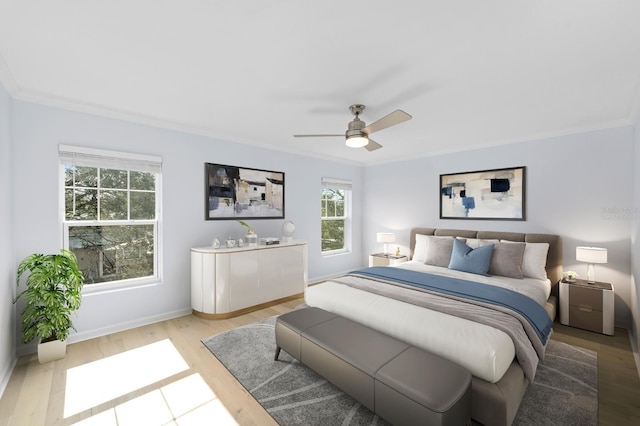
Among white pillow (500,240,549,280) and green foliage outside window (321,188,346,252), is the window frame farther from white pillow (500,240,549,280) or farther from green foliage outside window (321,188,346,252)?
white pillow (500,240,549,280)

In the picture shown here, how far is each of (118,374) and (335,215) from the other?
13.8 feet

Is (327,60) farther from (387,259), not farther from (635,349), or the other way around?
(635,349)

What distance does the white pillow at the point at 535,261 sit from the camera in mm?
3498

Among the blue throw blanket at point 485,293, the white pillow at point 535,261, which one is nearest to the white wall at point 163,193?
the blue throw blanket at point 485,293

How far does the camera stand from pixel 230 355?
2709 millimetres

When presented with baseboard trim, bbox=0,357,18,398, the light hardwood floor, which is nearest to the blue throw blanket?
the light hardwood floor

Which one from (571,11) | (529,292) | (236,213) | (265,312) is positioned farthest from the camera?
(236,213)

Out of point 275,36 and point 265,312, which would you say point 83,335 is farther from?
point 275,36

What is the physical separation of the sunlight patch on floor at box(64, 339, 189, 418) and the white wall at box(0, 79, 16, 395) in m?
0.52

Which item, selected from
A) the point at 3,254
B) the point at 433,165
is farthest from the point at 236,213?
the point at 433,165

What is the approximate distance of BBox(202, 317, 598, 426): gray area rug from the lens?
74.9 inches

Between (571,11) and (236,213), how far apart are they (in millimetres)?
3921

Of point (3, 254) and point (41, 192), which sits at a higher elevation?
point (41, 192)

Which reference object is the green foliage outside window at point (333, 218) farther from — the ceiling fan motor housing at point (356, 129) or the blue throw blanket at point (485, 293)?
the ceiling fan motor housing at point (356, 129)
